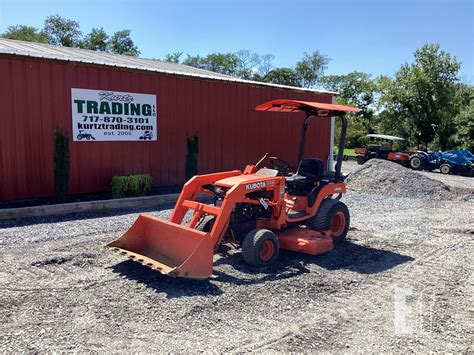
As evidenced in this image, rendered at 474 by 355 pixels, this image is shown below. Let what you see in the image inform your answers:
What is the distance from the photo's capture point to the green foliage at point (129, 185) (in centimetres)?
980

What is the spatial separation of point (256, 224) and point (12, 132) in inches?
230

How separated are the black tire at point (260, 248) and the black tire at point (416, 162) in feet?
52.5

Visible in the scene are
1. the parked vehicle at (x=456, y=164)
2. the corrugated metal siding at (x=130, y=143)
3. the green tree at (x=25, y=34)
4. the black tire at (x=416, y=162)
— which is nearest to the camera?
the corrugated metal siding at (x=130, y=143)

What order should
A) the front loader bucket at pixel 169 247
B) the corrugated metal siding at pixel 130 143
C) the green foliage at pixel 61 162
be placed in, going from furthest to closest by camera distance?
the green foliage at pixel 61 162, the corrugated metal siding at pixel 130 143, the front loader bucket at pixel 169 247

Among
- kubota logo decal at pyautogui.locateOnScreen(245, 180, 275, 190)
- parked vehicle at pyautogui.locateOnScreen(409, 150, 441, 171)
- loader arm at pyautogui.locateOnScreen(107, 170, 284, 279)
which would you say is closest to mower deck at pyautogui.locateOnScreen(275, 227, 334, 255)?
loader arm at pyautogui.locateOnScreen(107, 170, 284, 279)

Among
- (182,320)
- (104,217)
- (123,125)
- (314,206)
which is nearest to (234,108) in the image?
(123,125)

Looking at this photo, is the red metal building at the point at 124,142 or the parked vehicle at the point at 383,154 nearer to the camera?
the red metal building at the point at 124,142

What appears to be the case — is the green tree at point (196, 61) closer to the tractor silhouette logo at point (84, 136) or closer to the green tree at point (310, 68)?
the green tree at point (310, 68)

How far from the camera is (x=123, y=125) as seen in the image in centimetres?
1052

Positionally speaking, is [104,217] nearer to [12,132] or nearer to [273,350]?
[12,132]

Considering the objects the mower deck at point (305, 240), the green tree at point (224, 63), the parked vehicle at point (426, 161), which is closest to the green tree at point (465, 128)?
the parked vehicle at point (426, 161)

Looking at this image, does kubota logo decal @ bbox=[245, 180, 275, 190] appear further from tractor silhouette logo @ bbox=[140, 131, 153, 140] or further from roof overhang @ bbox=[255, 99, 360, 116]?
tractor silhouette logo @ bbox=[140, 131, 153, 140]

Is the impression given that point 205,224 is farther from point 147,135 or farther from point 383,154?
point 383,154

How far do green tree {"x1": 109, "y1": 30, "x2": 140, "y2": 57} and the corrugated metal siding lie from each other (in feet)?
119
